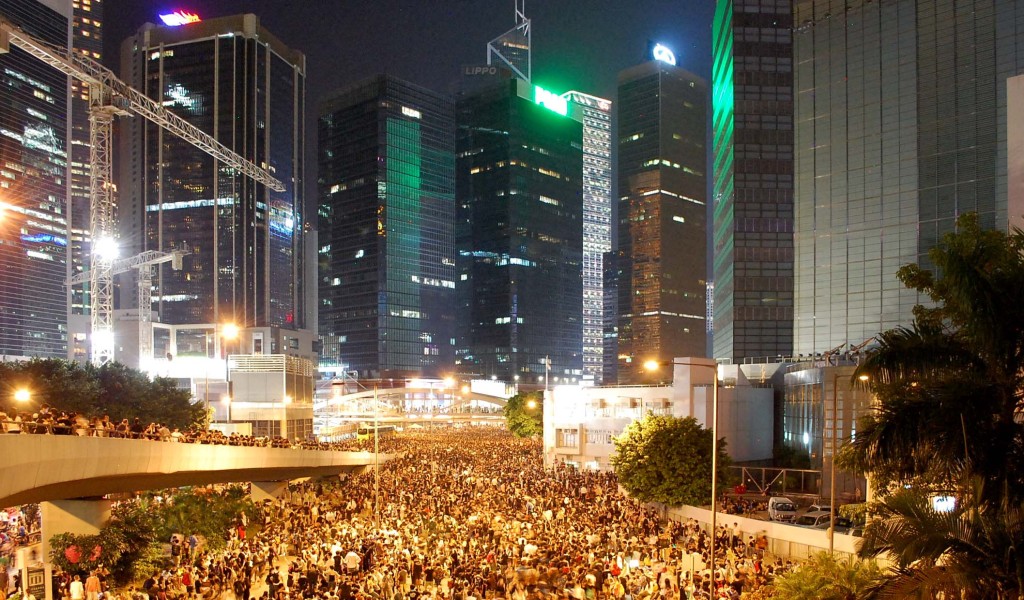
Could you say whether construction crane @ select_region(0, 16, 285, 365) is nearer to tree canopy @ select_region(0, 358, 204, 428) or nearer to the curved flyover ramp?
tree canopy @ select_region(0, 358, 204, 428)

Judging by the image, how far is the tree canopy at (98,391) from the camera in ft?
130

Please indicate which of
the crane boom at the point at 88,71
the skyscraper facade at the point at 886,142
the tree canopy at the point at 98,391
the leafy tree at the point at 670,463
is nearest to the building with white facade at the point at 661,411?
Result: the leafy tree at the point at 670,463

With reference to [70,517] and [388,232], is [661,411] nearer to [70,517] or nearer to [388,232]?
[70,517]

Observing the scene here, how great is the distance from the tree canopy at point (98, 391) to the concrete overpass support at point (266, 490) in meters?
9.25

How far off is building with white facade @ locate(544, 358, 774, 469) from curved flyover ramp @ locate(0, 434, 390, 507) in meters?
20.9

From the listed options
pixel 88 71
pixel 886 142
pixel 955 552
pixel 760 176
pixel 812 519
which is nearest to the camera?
pixel 955 552

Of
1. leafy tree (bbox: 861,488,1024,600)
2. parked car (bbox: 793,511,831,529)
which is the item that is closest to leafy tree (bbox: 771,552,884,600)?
leafy tree (bbox: 861,488,1024,600)

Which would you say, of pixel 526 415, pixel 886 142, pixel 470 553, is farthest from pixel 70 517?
pixel 526 415

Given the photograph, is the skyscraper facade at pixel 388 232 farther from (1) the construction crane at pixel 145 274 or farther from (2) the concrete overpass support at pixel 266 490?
(2) the concrete overpass support at pixel 266 490

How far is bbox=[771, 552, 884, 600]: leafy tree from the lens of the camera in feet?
39.9

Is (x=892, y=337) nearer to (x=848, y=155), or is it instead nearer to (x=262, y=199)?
(x=848, y=155)

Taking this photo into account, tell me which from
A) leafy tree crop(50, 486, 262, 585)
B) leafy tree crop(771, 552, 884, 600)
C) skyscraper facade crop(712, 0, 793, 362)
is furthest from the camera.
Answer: skyscraper facade crop(712, 0, 793, 362)

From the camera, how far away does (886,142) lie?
61.3 metres

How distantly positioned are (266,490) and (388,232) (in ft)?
477
